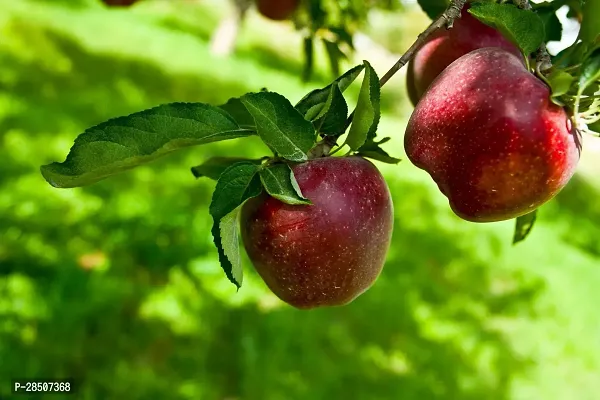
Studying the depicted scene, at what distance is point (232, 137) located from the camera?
1.56ft

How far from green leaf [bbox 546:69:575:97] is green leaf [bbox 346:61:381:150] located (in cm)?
12

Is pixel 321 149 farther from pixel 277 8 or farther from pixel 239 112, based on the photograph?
pixel 277 8

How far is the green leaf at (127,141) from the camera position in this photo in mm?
450

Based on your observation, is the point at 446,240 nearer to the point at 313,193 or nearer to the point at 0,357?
the point at 0,357

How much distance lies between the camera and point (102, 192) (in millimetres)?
2127

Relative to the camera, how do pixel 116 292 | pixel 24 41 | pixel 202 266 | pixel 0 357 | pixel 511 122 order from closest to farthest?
pixel 511 122, pixel 0 357, pixel 116 292, pixel 202 266, pixel 24 41

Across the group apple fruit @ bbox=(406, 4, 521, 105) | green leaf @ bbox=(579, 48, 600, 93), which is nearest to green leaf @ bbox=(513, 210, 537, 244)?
apple fruit @ bbox=(406, 4, 521, 105)

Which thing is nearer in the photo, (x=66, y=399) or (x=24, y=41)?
(x=66, y=399)

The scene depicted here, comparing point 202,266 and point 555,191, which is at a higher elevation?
point 555,191

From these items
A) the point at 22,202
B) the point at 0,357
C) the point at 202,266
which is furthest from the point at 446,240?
the point at 0,357

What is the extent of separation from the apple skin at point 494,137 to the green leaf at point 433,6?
0.23 metres

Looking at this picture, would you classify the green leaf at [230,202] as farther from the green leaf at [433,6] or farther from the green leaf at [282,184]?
the green leaf at [433,6]

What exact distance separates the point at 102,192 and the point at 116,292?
0.60 meters

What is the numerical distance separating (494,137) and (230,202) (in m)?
0.18
